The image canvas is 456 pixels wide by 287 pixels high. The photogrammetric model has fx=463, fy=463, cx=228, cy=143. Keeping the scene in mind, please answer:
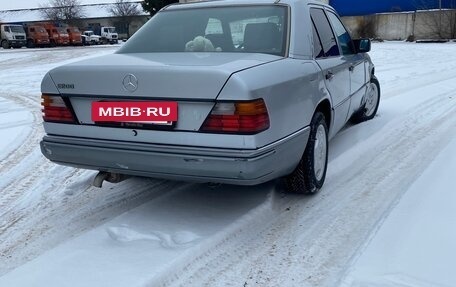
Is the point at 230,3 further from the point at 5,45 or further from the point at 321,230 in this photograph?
the point at 5,45

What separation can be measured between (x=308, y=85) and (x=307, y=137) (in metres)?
0.39

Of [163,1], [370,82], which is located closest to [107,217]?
[370,82]

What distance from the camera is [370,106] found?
6621mm

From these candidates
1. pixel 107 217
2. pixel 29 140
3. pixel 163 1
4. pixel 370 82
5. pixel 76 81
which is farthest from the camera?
pixel 163 1

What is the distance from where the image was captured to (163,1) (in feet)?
128

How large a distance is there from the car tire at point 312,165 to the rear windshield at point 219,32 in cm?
70

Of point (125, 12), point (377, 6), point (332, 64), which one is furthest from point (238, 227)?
point (125, 12)

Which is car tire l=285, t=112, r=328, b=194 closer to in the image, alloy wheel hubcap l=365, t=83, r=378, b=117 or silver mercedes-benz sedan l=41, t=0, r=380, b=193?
silver mercedes-benz sedan l=41, t=0, r=380, b=193

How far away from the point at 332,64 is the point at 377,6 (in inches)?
1492

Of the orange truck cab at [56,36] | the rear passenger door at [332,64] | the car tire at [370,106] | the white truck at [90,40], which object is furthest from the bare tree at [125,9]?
the rear passenger door at [332,64]

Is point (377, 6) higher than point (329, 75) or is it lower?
higher

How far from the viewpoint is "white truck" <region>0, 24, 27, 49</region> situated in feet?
128

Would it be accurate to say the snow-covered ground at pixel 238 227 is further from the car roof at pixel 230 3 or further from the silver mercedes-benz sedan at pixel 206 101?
the car roof at pixel 230 3

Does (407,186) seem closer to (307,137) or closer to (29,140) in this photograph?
(307,137)
